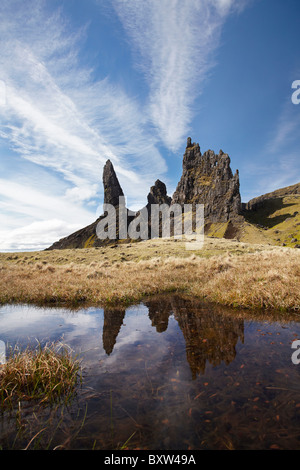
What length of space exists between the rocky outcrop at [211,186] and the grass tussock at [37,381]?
132800mm

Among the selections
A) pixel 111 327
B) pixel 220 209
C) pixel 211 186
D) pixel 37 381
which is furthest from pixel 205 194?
pixel 37 381

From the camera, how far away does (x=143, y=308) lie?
508 inches

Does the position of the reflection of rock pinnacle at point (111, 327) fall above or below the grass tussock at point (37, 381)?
below

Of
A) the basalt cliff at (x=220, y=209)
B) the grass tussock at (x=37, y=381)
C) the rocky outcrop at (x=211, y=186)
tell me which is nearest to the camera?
the grass tussock at (x=37, y=381)

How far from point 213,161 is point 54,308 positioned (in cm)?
18572

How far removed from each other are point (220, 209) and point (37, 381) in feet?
476

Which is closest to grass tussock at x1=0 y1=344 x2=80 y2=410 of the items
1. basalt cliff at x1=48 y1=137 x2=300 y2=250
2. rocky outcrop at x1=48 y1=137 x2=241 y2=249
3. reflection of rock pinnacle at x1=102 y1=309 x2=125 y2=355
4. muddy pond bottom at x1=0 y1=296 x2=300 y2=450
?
muddy pond bottom at x1=0 y1=296 x2=300 y2=450

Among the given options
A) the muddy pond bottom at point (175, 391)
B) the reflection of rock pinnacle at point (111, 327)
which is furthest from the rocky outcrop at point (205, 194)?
the muddy pond bottom at point (175, 391)

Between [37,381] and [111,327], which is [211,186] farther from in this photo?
[37,381]

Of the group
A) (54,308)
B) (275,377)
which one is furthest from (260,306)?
(54,308)

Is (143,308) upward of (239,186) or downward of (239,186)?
downward

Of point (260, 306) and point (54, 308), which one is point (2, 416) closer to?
point (54, 308)

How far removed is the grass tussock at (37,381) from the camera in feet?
15.5

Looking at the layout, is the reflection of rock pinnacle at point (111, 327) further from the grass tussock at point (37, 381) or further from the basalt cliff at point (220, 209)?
the basalt cliff at point (220, 209)
